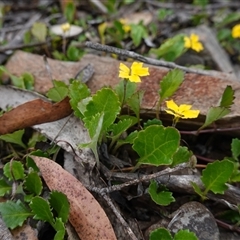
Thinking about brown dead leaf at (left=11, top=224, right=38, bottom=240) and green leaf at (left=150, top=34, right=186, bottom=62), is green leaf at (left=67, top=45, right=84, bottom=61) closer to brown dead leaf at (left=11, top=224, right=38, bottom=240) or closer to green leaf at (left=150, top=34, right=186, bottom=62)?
green leaf at (left=150, top=34, right=186, bottom=62)

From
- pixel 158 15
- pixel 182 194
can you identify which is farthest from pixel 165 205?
pixel 158 15

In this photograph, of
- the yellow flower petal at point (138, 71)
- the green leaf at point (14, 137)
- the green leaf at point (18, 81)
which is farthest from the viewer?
the green leaf at point (18, 81)

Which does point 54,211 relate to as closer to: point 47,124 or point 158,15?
point 47,124

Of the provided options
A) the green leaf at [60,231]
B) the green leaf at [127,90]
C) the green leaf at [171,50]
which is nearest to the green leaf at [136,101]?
the green leaf at [127,90]

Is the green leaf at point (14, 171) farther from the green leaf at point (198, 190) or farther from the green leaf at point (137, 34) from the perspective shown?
the green leaf at point (137, 34)

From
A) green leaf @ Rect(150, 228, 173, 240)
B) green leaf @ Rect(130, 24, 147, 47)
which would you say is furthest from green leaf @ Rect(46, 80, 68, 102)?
green leaf @ Rect(130, 24, 147, 47)

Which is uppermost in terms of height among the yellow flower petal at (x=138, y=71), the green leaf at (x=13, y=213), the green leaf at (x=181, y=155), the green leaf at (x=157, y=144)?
the yellow flower petal at (x=138, y=71)

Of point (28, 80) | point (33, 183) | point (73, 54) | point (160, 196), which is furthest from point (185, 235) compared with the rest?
point (73, 54)
